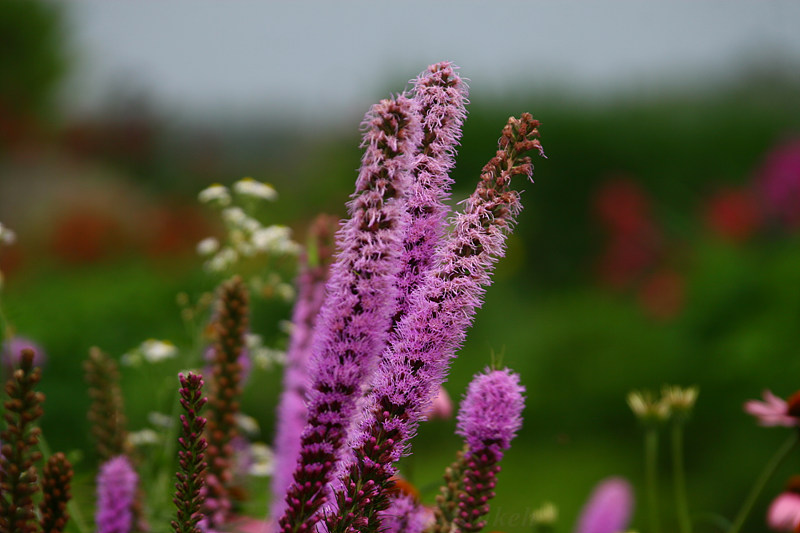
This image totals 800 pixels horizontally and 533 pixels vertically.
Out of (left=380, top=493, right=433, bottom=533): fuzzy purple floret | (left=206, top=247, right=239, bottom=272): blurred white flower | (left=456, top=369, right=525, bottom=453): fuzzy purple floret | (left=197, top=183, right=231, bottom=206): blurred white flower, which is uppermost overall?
(left=197, top=183, right=231, bottom=206): blurred white flower

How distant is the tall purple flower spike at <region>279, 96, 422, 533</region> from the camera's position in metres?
0.98

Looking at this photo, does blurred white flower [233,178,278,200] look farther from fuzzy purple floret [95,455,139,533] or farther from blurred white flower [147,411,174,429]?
fuzzy purple floret [95,455,139,533]

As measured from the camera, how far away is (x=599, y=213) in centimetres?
912

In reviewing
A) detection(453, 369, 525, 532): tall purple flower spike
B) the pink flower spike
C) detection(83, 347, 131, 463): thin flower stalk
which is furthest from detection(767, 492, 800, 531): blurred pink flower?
detection(83, 347, 131, 463): thin flower stalk

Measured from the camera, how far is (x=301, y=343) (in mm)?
1656


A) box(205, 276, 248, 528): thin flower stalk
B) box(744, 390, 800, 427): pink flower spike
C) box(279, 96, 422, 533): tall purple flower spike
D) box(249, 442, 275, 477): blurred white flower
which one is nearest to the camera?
box(279, 96, 422, 533): tall purple flower spike

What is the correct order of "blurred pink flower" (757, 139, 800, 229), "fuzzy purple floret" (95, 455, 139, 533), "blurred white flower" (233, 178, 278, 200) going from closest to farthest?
"fuzzy purple floret" (95, 455, 139, 533), "blurred white flower" (233, 178, 278, 200), "blurred pink flower" (757, 139, 800, 229)

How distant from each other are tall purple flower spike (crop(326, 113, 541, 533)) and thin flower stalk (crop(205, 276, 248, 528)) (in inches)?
18.7

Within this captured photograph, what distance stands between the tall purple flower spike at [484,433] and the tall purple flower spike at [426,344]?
16 centimetres

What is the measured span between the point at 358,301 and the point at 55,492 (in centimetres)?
56

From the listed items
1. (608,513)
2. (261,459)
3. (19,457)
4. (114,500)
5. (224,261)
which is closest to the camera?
(19,457)

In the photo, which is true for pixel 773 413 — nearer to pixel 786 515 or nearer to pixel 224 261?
pixel 786 515

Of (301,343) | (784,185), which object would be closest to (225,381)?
(301,343)

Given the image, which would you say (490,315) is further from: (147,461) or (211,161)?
(211,161)
